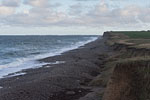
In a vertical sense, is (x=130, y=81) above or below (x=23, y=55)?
above

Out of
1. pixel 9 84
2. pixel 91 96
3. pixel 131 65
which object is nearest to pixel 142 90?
pixel 131 65

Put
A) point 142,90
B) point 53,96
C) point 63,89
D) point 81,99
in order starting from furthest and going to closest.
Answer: point 63,89 → point 53,96 → point 81,99 → point 142,90

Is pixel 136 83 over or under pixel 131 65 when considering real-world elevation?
under

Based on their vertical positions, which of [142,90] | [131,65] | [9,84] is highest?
[131,65]

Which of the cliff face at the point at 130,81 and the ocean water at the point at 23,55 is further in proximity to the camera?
the ocean water at the point at 23,55

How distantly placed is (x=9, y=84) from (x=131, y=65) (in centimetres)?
1313

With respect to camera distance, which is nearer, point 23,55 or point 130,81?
point 130,81

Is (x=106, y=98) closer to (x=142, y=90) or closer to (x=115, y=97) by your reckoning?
(x=115, y=97)

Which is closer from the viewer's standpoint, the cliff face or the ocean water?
the cliff face

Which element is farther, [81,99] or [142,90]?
[81,99]

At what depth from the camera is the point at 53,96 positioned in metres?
18.3

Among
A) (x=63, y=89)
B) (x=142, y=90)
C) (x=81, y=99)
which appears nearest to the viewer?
(x=142, y=90)

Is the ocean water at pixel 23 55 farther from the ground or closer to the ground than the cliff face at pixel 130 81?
closer to the ground

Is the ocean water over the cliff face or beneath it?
beneath
